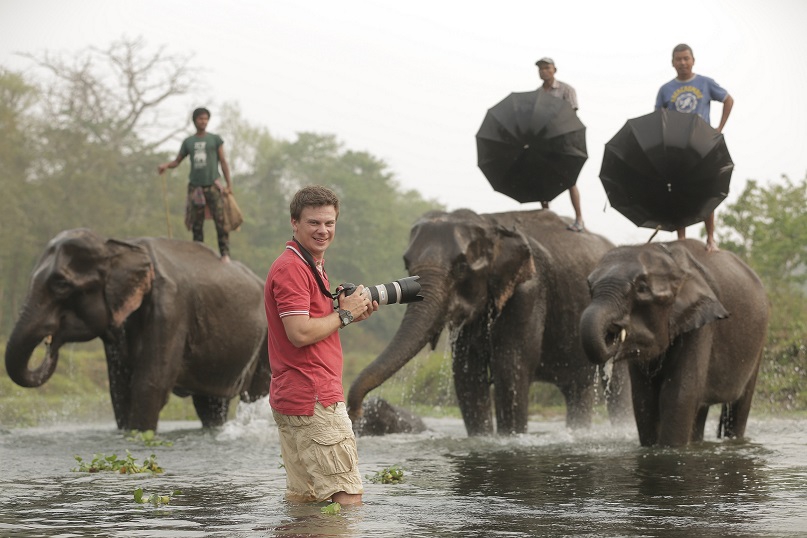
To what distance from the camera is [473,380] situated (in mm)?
14750

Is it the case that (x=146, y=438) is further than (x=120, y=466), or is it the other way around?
(x=146, y=438)

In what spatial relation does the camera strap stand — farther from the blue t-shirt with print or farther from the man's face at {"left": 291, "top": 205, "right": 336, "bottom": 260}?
the blue t-shirt with print

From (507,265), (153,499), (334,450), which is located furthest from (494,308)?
(334,450)

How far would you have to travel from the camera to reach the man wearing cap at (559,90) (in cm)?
1565

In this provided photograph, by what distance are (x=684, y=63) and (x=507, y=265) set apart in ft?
8.89

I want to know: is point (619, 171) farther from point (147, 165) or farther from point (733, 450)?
point (147, 165)

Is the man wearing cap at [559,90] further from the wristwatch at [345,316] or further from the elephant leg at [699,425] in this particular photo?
the wristwatch at [345,316]

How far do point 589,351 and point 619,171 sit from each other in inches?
106

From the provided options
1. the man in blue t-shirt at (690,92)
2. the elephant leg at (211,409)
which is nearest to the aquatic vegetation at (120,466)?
the man in blue t-shirt at (690,92)

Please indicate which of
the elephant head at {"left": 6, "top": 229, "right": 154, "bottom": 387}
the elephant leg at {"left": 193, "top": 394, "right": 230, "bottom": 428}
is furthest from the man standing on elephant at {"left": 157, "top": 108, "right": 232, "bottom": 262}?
the elephant leg at {"left": 193, "top": 394, "right": 230, "bottom": 428}

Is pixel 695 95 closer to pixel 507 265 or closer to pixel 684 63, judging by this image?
pixel 684 63

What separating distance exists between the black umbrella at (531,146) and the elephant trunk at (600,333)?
3.65m

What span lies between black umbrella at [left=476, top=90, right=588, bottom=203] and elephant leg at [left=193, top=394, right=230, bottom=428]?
486 cm

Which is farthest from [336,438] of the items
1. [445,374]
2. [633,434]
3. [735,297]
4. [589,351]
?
[445,374]
